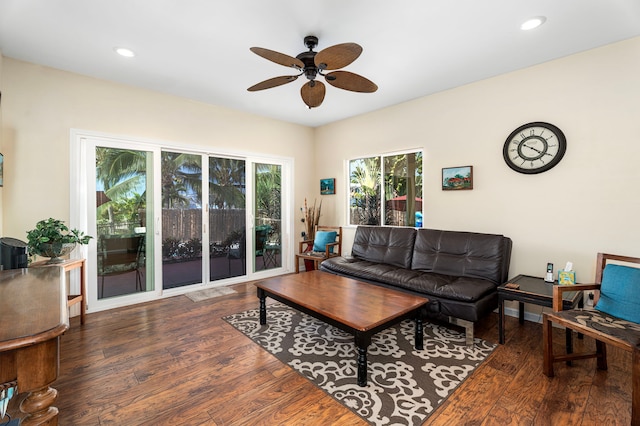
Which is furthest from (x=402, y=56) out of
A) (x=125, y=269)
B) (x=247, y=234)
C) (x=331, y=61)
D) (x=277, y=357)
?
(x=125, y=269)

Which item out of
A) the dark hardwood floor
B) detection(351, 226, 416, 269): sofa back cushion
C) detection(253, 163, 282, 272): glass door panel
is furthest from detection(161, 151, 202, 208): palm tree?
detection(351, 226, 416, 269): sofa back cushion

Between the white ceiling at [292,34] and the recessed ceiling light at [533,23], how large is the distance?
2.3 inches

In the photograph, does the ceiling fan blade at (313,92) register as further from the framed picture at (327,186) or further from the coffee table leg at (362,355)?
the framed picture at (327,186)

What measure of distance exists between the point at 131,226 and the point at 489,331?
14.5 ft

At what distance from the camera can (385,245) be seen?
416 cm

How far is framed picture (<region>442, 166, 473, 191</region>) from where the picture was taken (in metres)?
3.65

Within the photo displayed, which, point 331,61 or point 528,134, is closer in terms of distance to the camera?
point 331,61

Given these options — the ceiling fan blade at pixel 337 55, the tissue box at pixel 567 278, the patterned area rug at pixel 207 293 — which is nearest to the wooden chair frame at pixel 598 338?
the tissue box at pixel 567 278

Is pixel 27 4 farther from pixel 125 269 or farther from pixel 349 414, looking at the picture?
pixel 349 414

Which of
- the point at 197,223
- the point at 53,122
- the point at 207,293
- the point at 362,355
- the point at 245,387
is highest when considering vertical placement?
the point at 53,122

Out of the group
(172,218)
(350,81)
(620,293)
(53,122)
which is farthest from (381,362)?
(53,122)

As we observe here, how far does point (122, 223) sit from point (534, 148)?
5.01 metres

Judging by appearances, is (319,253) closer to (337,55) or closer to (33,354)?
(337,55)

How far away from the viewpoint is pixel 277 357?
2.44m
